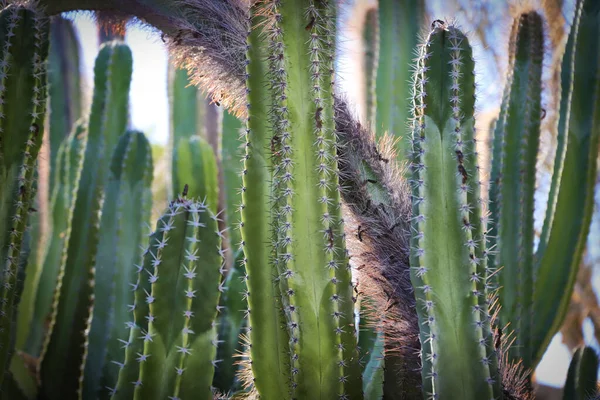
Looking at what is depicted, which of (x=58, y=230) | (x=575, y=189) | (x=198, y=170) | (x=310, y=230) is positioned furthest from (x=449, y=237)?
(x=58, y=230)

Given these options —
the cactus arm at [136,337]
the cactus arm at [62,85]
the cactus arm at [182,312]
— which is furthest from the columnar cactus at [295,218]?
the cactus arm at [62,85]

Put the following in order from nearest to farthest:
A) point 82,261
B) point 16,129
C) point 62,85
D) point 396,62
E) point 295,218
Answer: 1. point 295,218
2. point 16,129
3. point 82,261
4. point 396,62
5. point 62,85

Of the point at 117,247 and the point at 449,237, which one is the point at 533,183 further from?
the point at 117,247

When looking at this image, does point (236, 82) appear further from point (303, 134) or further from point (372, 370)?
point (372, 370)

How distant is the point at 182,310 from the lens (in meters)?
1.93

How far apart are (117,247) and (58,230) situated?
0.65 meters

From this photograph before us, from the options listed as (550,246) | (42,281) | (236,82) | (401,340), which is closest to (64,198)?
(42,281)

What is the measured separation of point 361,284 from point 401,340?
224 millimetres

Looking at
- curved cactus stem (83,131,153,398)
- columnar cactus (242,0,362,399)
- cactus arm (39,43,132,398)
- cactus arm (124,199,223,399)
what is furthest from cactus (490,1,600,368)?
cactus arm (39,43,132,398)

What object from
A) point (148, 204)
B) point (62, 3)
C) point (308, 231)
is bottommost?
point (308, 231)

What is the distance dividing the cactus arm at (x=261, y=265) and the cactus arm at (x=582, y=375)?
55.4 inches

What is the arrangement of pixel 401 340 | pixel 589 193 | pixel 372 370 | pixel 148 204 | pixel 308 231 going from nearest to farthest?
pixel 308 231, pixel 401 340, pixel 372 370, pixel 589 193, pixel 148 204

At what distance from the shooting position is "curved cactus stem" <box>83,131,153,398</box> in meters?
2.65

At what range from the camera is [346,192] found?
1.98 meters
